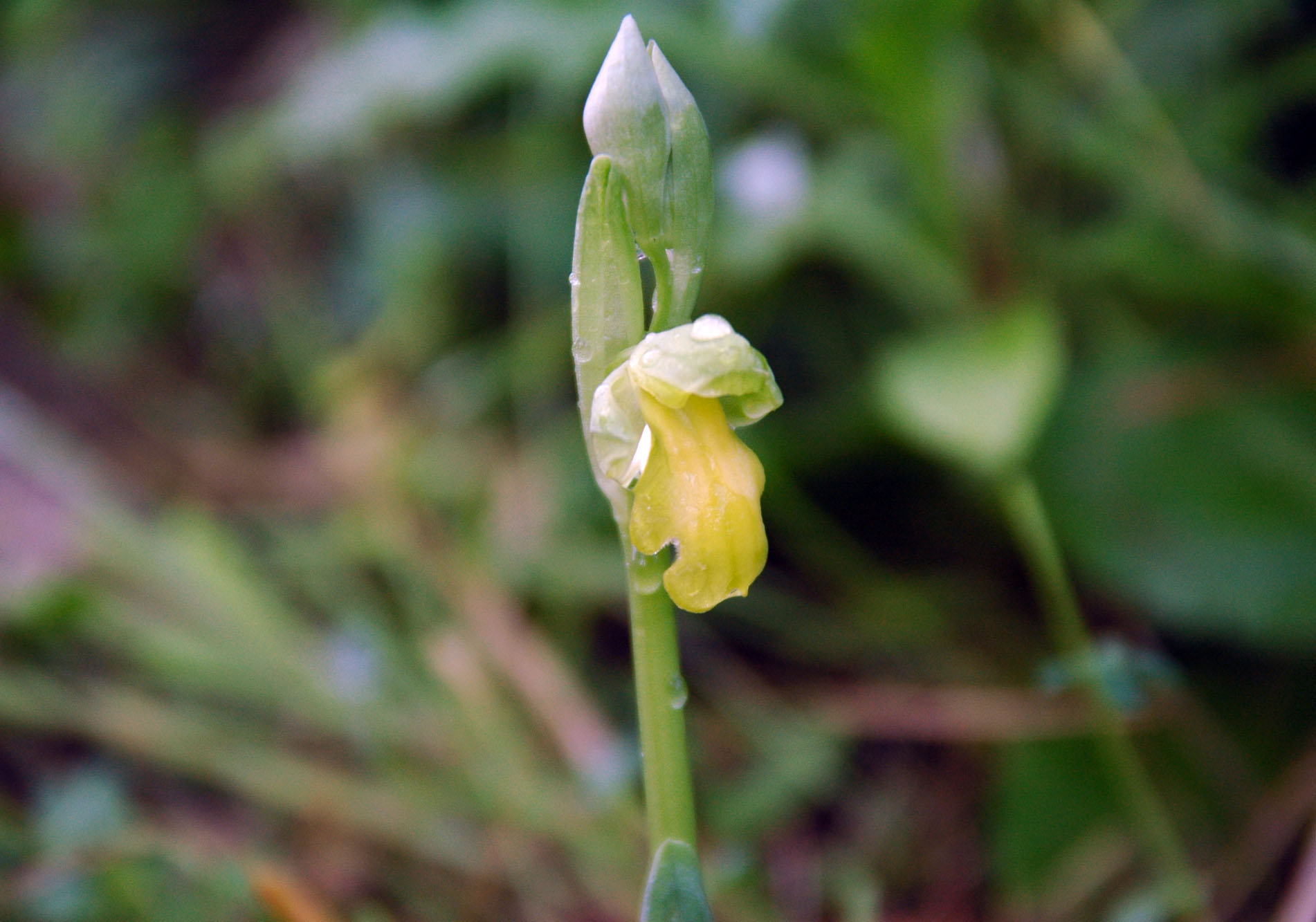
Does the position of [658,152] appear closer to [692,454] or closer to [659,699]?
[692,454]

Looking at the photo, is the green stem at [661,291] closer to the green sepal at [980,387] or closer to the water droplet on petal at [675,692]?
the water droplet on petal at [675,692]

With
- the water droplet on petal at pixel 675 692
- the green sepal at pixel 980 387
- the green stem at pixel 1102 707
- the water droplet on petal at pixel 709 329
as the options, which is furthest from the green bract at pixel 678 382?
the green sepal at pixel 980 387

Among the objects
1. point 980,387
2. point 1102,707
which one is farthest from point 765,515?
point 1102,707

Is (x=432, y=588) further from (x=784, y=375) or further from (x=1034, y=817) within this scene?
(x=1034, y=817)

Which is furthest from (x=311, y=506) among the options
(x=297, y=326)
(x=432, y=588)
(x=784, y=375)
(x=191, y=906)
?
(x=191, y=906)

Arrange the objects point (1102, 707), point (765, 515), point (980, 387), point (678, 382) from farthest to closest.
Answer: point (765, 515)
point (980, 387)
point (1102, 707)
point (678, 382)

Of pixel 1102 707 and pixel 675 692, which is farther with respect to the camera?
pixel 1102 707
